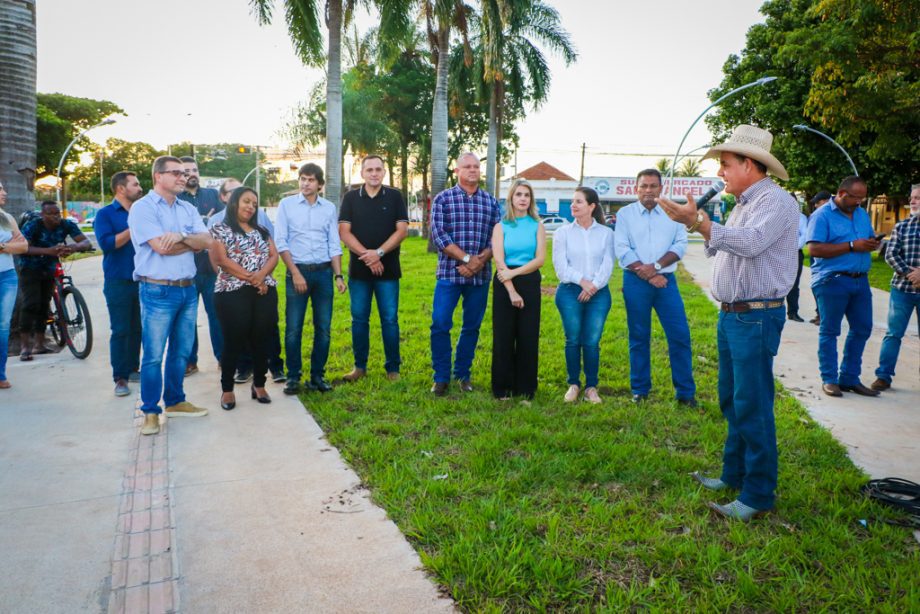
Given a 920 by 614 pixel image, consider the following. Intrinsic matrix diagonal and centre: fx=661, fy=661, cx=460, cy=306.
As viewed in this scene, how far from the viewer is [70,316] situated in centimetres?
778

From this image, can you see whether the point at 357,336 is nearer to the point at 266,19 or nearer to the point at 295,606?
the point at 295,606

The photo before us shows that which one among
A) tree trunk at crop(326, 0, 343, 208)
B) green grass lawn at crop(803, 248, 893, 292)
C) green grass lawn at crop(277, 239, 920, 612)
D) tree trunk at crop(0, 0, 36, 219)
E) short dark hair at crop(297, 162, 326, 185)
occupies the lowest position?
green grass lawn at crop(277, 239, 920, 612)

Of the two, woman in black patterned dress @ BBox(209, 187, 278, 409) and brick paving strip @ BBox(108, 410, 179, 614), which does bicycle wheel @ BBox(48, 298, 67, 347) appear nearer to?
woman in black patterned dress @ BBox(209, 187, 278, 409)

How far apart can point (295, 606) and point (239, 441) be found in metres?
2.31

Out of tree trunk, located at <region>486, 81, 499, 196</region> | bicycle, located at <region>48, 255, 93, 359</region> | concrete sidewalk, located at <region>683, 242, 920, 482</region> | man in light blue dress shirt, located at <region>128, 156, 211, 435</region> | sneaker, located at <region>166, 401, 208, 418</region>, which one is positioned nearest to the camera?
concrete sidewalk, located at <region>683, 242, 920, 482</region>

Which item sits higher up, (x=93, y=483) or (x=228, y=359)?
(x=228, y=359)

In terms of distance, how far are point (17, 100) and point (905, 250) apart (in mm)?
9748

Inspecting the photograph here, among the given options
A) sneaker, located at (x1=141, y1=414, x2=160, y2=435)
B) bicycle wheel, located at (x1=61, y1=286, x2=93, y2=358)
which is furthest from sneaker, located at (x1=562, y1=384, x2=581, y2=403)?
bicycle wheel, located at (x1=61, y1=286, x2=93, y2=358)

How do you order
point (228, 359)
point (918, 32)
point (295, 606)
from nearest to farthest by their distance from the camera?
point (295, 606), point (228, 359), point (918, 32)

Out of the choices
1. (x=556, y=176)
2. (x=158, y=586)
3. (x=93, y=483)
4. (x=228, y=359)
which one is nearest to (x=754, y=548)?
(x=158, y=586)

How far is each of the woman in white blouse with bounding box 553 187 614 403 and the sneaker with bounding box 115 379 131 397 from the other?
13.5 ft

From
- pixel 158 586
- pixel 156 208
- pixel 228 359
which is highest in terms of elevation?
pixel 156 208

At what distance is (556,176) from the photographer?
79.6 meters

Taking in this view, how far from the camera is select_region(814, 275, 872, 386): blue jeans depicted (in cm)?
630
